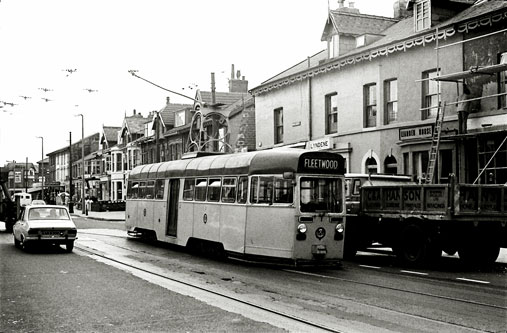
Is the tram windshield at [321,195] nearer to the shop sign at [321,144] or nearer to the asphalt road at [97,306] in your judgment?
the asphalt road at [97,306]

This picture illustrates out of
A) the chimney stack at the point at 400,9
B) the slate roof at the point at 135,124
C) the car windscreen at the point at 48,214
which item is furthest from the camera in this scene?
the slate roof at the point at 135,124

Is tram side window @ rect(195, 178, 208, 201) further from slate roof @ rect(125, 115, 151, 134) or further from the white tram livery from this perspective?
slate roof @ rect(125, 115, 151, 134)

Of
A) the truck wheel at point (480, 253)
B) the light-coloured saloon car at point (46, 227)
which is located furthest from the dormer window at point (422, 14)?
the light-coloured saloon car at point (46, 227)

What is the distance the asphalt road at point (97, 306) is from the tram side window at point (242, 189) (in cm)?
364

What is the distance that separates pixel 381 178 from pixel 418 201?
3.50 meters

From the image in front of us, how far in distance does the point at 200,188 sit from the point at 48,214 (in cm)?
530

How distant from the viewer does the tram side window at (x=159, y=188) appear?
21.4 m

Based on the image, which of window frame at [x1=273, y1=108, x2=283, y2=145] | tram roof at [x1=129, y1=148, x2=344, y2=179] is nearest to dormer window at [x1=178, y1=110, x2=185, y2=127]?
window frame at [x1=273, y1=108, x2=283, y2=145]

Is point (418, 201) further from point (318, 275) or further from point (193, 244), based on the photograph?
point (193, 244)

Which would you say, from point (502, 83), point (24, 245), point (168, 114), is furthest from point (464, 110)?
point (168, 114)

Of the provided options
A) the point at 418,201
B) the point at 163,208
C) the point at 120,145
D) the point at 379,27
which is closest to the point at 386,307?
the point at 418,201

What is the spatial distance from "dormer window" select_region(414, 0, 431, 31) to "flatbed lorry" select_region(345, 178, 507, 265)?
34.8 ft

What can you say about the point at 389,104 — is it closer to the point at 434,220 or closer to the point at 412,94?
the point at 412,94

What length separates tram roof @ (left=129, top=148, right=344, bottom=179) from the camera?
585 inches
